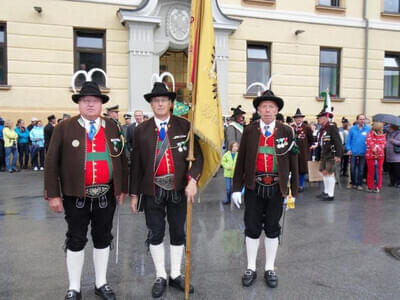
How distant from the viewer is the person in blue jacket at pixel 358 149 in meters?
9.46

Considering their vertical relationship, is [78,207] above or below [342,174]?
above

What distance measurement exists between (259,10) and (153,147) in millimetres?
12402

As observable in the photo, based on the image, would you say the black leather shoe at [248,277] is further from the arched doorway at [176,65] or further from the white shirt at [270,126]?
the arched doorway at [176,65]

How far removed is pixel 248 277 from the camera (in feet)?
12.7

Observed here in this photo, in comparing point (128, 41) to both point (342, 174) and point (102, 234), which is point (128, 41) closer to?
point (342, 174)

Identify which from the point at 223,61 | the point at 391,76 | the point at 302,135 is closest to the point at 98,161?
the point at 302,135

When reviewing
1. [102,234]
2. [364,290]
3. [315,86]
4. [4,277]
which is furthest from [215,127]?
[315,86]

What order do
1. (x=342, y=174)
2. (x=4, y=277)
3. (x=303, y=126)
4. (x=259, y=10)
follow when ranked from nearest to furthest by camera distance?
(x=4, y=277)
(x=303, y=126)
(x=342, y=174)
(x=259, y=10)

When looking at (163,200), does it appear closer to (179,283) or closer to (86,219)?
(86,219)

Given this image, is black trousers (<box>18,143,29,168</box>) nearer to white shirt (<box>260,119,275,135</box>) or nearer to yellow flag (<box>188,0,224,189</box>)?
yellow flag (<box>188,0,224,189</box>)

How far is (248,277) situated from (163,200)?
1200 mm

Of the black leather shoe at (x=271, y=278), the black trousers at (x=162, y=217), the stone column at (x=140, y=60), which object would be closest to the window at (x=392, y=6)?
the stone column at (x=140, y=60)

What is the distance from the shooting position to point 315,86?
1536 centimetres

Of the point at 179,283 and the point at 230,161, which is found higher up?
the point at 230,161
